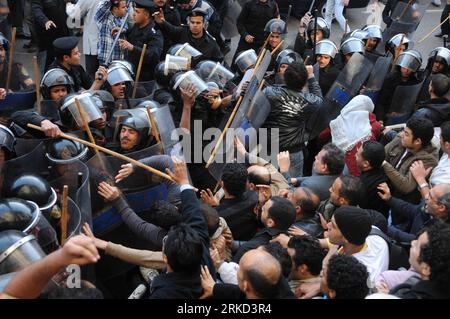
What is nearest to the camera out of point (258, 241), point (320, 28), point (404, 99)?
point (258, 241)

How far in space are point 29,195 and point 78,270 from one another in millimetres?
710

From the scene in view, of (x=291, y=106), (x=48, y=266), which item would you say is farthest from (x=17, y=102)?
(x=48, y=266)

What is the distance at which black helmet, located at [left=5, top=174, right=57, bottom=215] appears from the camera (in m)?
3.91

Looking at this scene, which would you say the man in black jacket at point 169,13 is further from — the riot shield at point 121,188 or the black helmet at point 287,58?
the riot shield at point 121,188

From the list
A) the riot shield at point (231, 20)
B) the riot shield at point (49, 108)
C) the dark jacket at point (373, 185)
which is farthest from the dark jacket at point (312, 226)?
the riot shield at point (231, 20)

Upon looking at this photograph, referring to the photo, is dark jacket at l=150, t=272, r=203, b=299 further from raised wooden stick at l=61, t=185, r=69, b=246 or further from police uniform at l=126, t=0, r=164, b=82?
police uniform at l=126, t=0, r=164, b=82

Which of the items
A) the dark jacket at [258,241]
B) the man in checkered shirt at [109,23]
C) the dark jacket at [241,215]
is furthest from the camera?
the man in checkered shirt at [109,23]

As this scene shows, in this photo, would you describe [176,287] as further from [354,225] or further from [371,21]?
[371,21]

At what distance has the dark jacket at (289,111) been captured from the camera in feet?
16.8

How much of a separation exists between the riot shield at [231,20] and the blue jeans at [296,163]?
410cm

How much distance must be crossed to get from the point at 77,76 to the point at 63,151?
1537 mm

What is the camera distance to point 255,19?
8117 millimetres

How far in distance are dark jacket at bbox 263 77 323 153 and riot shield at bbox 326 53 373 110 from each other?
0.72 metres
